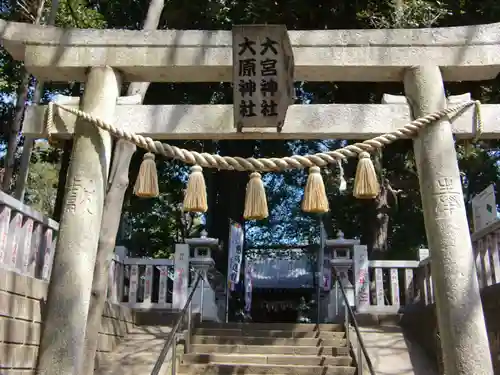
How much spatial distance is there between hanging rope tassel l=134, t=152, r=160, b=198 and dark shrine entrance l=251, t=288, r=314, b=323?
14792mm

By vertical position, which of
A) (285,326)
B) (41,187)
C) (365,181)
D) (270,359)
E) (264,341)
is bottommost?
(270,359)

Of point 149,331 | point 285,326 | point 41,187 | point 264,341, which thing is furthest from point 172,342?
point 41,187

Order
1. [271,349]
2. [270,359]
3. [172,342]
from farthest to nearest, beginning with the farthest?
[271,349]
[270,359]
[172,342]

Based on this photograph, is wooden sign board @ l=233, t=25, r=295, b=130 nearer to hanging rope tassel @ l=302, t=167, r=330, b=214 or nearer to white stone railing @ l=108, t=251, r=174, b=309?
hanging rope tassel @ l=302, t=167, r=330, b=214

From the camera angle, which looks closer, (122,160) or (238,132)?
(238,132)

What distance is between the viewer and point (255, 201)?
14.2 ft

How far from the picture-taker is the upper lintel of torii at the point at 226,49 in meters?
4.59

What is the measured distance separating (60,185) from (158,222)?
8111 mm

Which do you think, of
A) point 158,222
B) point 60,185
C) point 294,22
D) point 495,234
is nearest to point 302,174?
point 158,222

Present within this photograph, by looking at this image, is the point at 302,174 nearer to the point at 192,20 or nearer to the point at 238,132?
the point at 192,20

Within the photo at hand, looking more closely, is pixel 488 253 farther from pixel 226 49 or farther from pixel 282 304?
pixel 282 304

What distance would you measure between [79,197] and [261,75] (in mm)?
1695

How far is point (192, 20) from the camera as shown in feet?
36.8

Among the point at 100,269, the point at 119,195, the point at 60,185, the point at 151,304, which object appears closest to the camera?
the point at 100,269
